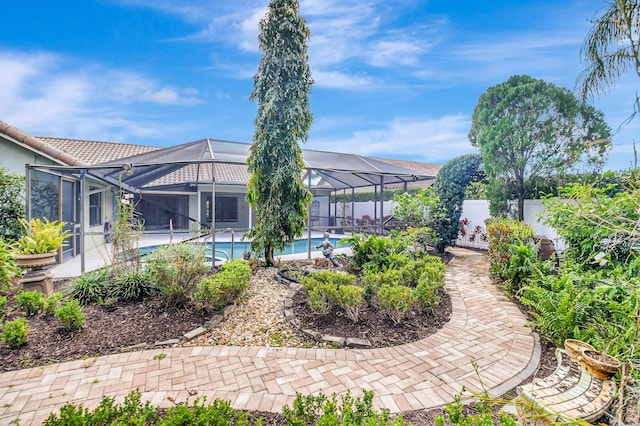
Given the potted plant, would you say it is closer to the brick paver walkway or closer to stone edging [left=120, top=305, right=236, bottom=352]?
the brick paver walkway

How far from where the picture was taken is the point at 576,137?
888 centimetres

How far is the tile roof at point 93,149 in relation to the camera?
13.9 metres

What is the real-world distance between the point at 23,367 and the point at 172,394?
6.12 ft

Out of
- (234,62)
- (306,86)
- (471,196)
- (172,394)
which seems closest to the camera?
(172,394)

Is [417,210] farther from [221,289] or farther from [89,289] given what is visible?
[89,289]

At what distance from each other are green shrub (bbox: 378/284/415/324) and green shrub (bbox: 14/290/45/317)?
188 inches

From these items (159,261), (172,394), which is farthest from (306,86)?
(172,394)

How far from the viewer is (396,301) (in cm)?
403

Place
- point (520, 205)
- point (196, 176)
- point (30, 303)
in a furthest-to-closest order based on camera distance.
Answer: point (196, 176), point (520, 205), point (30, 303)

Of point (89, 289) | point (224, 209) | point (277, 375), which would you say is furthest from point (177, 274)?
point (224, 209)

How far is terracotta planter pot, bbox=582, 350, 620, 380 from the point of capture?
2.46 meters

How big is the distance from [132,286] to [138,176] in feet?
20.2

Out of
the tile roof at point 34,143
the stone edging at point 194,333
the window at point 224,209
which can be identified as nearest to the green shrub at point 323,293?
the stone edging at point 194,333

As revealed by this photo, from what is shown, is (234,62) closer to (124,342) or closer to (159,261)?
(159,261)
